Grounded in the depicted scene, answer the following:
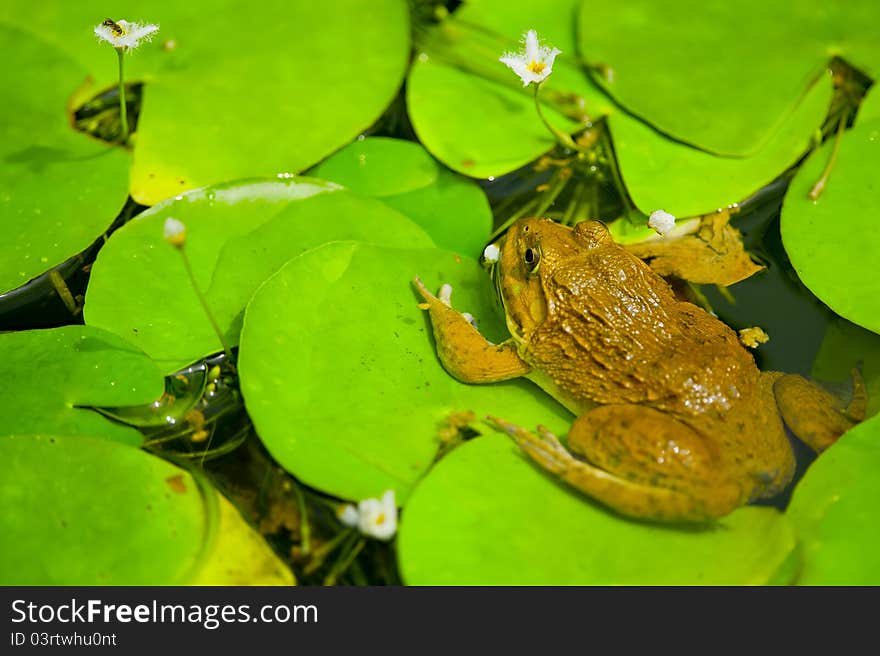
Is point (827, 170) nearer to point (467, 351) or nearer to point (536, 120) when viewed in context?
point (536, 120)

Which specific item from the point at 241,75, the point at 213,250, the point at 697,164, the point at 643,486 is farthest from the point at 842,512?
the point at 241,75

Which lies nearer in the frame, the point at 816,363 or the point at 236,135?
the point at 816,363

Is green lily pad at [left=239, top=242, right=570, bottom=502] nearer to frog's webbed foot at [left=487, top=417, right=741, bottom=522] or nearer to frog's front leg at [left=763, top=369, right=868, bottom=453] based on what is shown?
frog's webbed foot at [left=487, top=417, right=741, bottom=522]

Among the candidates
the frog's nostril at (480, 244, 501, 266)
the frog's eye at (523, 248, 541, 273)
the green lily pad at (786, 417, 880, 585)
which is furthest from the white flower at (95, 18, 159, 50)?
the green lily pad at (786, 417, 880, 585)

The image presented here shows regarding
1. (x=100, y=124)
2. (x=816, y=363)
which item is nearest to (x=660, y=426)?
(x=816, y=363)
